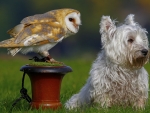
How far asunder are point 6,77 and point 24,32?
6.74 meters

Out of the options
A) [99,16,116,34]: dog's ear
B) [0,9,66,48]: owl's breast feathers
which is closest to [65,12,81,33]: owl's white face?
[0,9,66,48]: owl's breast feathers

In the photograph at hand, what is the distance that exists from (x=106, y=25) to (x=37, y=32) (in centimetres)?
119

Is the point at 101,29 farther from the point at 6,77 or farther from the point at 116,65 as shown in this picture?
the point at 6,77

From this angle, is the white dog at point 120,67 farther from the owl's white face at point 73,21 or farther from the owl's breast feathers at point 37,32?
the owl's breast feathers at point 37,32

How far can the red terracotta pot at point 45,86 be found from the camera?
23.5ft

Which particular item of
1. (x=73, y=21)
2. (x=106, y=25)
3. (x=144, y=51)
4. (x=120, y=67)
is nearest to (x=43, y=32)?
(x=73, y=21)

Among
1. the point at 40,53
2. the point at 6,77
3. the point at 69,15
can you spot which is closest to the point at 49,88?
the point at 40,53

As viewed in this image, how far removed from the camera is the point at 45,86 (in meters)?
7.23

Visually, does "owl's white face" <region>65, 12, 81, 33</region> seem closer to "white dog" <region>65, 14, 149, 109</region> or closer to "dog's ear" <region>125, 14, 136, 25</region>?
"white dog" <region>65, 14, 149, 109</region>

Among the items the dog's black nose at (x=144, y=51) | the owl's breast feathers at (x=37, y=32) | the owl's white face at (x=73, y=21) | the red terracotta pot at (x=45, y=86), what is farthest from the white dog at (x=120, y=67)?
the owl's breast feathers at (x=37, y=32)

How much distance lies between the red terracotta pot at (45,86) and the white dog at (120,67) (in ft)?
1.85

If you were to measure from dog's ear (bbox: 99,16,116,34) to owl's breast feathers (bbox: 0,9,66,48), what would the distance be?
0.81 m

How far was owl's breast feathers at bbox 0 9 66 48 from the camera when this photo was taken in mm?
6703

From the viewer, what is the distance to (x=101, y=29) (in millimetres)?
7430
